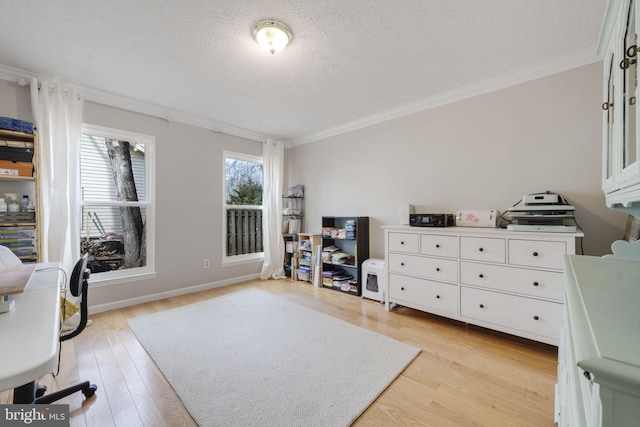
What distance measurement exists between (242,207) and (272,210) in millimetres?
467

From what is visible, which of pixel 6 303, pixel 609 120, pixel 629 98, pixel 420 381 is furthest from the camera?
pixel 420 381

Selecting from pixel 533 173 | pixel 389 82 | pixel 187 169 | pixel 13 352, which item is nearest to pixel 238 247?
pixel 187 169

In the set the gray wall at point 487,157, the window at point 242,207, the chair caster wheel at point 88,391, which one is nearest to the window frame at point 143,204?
the window at point 242,207

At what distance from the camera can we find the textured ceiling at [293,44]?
1.61 meters

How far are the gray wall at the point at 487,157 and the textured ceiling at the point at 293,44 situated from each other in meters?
0.30

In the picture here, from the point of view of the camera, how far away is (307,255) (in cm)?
404

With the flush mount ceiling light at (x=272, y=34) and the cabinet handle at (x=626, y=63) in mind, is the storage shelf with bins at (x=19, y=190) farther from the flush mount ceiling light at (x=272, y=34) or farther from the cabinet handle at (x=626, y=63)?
the cabinet handle at (x=626, y=63)

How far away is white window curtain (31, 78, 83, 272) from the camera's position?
7.61 ft

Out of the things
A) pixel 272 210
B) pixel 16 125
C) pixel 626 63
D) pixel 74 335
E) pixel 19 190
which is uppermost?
pixel 16 125

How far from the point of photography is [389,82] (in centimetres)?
252

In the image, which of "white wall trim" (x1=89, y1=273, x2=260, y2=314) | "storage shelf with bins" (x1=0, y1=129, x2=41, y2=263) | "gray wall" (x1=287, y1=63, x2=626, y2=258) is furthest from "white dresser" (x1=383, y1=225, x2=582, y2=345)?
"storage shelf with bins" (x1=0, y1=129, x2=41, y2=263)

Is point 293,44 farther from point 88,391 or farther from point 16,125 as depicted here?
point 88,391

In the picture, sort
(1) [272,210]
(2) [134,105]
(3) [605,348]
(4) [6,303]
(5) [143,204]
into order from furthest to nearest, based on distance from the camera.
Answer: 1. (1) [272,210]
2. (5) [143,204]
3. (2) [134,105]
4. (4) [6,303]
5. (3) [605,348]

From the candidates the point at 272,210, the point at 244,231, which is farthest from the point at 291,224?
the point at 244,231
